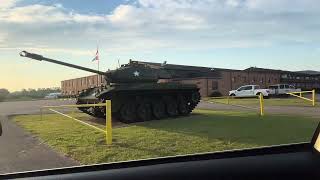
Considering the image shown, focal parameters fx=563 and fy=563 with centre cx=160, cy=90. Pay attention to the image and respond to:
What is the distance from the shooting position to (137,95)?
18.6 meters

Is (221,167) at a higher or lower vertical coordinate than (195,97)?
higher

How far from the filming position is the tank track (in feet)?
59.7

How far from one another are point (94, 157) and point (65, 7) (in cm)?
554

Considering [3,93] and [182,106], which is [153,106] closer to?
[182,106]

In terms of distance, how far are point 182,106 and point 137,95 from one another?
2207 mm

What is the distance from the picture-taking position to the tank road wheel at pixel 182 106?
65.9 feet

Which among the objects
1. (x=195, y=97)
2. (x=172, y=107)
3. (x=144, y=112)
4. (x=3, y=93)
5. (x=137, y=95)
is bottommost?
(x=144, y=112)

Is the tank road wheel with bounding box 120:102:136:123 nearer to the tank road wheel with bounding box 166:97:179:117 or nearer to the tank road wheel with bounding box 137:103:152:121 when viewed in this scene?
the tank road wheel with bounding box 137:103:152:121

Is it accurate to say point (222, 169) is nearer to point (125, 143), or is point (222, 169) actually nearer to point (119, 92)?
point (125, 143)

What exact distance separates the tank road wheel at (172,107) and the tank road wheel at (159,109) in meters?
0.14

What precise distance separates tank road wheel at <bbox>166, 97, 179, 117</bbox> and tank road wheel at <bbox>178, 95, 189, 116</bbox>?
153 mm

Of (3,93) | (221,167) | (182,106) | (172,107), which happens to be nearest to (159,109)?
(172,107)

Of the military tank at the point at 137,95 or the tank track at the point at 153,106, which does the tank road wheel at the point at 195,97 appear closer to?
the tank track at the point at 153,106

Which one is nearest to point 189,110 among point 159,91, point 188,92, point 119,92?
point 188,92
